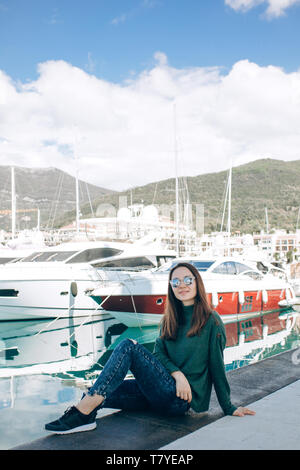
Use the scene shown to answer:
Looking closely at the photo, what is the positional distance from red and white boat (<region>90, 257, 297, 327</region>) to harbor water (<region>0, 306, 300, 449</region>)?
1.28ft

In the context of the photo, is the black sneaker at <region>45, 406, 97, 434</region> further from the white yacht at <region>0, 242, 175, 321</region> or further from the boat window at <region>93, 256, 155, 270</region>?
the boat window at <region>93, 256, 155, 270</region>

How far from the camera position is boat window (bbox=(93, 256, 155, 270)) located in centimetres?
1530

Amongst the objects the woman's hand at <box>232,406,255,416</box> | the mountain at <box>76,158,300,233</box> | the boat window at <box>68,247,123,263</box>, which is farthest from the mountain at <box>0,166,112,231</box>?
the woman's hand at <box>232,406,255,416</box>

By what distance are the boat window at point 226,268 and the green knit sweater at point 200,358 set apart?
10.4 meters

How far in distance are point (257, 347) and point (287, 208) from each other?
297ft

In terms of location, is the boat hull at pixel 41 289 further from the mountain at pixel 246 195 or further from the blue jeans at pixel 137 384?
the mountain at pixel 246 195

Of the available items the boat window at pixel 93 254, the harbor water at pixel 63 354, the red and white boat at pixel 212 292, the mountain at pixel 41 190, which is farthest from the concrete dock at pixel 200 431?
the mountain at pixel 41 190

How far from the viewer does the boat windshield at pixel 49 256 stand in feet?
47.6

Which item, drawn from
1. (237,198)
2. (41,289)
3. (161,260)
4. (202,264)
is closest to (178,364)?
(41,289)

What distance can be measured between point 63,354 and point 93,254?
6.17 m

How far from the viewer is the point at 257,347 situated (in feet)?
32.2

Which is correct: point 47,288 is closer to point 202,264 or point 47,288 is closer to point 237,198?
point 202,264
